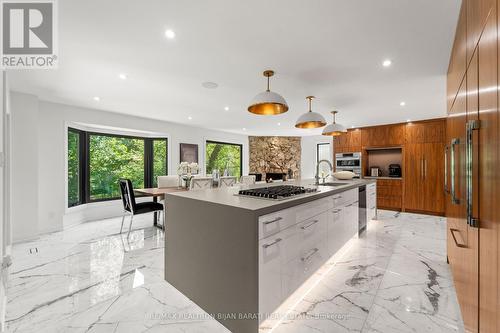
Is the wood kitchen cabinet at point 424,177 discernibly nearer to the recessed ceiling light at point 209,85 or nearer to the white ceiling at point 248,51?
the white ceiling at point 248,51

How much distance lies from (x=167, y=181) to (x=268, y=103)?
10.7 feet

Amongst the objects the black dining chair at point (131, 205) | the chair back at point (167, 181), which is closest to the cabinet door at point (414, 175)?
the chair back at point (167, 181)

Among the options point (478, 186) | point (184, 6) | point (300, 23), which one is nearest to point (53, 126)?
point (184, 6)

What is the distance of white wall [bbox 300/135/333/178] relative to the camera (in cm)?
822

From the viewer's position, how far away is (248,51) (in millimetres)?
2219

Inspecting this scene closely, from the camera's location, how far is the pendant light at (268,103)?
2.21m

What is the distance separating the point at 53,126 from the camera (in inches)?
154

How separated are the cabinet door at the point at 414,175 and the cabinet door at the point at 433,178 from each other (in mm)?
75

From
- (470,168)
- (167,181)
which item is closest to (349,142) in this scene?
(167,181)

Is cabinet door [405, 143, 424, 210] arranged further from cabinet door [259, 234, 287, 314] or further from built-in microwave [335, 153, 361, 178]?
cabinet door [259, 234, 287, 314]

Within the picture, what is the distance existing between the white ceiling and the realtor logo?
0.34 feet

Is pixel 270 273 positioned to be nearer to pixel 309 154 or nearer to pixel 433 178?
pixel 433 178

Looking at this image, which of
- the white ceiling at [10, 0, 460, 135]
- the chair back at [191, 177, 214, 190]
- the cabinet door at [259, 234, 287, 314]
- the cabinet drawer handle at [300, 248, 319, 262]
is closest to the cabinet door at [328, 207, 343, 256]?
the cabinet drawer handle at [300, 248, 319, 262]

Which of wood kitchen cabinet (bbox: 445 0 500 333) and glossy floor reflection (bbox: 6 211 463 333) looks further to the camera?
glossy floor reflection (bbox: 6 211 463 333)
